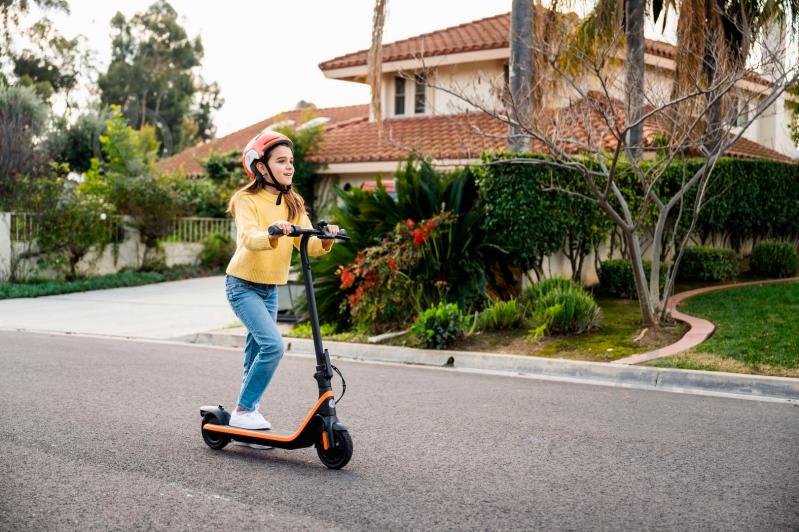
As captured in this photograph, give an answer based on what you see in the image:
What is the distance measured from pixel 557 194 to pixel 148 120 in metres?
49.1

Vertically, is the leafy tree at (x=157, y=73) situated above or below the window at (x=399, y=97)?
above

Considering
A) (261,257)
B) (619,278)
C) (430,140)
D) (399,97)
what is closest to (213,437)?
(261,257)

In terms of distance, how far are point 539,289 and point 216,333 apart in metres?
4.50

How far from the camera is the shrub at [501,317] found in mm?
11797

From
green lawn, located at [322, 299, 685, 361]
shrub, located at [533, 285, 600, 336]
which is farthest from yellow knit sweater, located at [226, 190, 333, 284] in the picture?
shrub, located at [533, 285, 600, 336]

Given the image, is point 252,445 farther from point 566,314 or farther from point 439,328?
point 566,314

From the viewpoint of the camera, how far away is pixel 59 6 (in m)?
46.1

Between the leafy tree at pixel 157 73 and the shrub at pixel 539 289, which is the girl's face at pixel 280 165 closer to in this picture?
the shrub at pixel 539 289

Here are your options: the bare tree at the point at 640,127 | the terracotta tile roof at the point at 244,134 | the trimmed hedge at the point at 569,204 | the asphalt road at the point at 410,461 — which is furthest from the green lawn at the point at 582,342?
the terracotta tile roof at the point at 244,134

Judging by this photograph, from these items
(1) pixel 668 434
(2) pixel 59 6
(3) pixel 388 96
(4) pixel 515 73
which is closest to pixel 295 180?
(3) pixel 388 96

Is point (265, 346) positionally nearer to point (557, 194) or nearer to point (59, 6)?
point (557, 194)

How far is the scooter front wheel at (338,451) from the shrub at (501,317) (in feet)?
21.4

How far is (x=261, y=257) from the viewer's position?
5754 millimetres

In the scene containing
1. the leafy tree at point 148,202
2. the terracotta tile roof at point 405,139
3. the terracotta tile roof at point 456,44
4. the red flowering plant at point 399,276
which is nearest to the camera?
the red flowering plant at point 399,276
